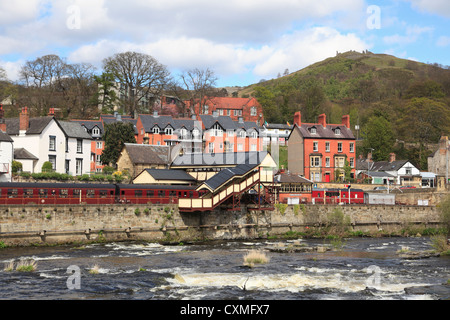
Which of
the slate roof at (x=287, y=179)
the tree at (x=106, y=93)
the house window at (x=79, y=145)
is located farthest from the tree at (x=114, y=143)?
the tree at (x=106, y=93)

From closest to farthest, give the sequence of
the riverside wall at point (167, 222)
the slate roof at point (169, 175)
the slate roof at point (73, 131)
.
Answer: the riverside wall at point (167, 222)
the slate roof at point (169, 175)
the slate roof at point (73, 131)

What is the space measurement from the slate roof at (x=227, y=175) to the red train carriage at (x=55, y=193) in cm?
857

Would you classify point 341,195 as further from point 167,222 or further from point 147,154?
point 167,222

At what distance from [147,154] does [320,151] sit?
88.0 feet

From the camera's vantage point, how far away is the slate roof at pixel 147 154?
56.7m

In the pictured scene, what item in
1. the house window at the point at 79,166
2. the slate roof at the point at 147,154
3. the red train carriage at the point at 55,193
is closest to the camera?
the red train carriage at the point at 55,193

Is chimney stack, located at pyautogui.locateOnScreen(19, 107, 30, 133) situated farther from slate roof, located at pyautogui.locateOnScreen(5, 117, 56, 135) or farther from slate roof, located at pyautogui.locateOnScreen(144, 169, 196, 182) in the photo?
slate roof, located at pyautogui.locateOnScreen(144, 169, 196, 182)

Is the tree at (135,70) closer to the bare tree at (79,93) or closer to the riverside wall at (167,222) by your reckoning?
the bare tree at (79,93)

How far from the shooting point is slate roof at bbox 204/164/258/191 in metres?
43.4

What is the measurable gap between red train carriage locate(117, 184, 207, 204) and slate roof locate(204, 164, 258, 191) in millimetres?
2462

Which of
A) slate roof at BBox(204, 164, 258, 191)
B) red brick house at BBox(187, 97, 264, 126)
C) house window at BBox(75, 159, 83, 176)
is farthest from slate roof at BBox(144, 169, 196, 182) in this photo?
red brick house at BBox(187, 97, 264, 126)

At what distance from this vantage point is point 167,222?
42.3 meters

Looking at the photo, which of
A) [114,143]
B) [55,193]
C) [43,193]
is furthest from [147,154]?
[43,193]
